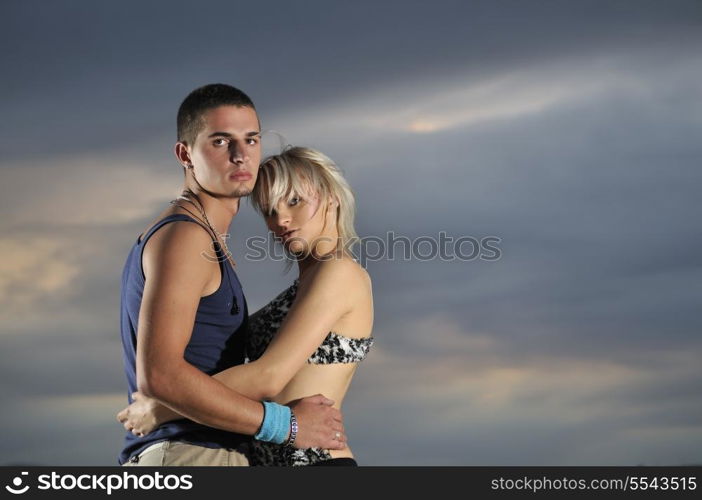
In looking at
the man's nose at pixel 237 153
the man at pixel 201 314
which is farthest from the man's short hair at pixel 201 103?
the man's nose at pixel 237 153

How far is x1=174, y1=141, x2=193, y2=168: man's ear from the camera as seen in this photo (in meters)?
5.21

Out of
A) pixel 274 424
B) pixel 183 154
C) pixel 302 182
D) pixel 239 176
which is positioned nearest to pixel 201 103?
pixel 183 154

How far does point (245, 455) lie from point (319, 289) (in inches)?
40.6

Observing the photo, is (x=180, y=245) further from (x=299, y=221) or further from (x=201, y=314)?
(x=299, y=221)

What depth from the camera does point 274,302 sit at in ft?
17.3

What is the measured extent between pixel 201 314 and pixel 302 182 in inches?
43.3

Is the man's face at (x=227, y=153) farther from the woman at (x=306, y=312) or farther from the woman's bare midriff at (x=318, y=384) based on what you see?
the woman's bare midriff at (x=318, y=384)

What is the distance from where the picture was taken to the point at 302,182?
5.25m

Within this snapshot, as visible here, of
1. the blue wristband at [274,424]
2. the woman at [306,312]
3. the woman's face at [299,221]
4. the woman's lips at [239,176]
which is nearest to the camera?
the blue wristband at [274,424]

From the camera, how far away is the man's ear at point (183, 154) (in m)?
5.21

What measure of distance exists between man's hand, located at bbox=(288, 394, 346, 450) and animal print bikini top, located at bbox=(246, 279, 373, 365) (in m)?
0.26

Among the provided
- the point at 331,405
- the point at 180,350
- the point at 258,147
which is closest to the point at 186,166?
the point at 258,147

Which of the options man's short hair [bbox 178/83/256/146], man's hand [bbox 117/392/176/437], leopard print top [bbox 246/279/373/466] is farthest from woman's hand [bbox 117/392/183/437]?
man's short hair [bbox 178/83/256/146]

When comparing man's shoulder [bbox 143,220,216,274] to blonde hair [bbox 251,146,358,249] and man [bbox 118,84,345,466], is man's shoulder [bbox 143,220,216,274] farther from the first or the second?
blonde hair [bbox 251,146,358,249]
